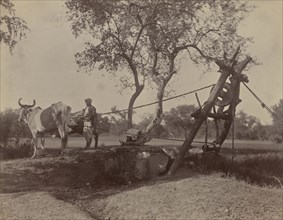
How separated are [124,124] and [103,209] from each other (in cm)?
441

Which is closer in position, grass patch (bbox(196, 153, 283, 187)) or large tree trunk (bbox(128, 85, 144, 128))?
grass patch (bbox(196, 153, 283, 187))

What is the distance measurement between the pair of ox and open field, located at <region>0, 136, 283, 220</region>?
79 cm

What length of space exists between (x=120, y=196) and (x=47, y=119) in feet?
12.0

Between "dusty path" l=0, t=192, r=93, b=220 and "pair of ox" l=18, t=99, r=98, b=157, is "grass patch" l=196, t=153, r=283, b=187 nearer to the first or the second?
"pair of ox" l=18, t=99, r=98, b=157

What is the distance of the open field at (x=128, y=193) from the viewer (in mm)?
5551

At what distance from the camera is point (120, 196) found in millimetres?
6477

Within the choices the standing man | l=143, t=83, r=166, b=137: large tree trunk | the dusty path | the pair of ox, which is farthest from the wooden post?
the pair of ox

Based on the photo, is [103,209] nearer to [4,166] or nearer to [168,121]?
[4,166]

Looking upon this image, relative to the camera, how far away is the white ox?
9.26 metres

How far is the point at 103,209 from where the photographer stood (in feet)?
20.2

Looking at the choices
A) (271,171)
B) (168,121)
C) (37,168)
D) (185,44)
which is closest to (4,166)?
(37,168)

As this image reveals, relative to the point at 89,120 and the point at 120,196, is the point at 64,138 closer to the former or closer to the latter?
the point at 89,120

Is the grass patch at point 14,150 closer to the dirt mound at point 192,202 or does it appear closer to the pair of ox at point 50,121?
the pair of ox at point 50,121

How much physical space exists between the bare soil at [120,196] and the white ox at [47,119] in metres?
1.26
